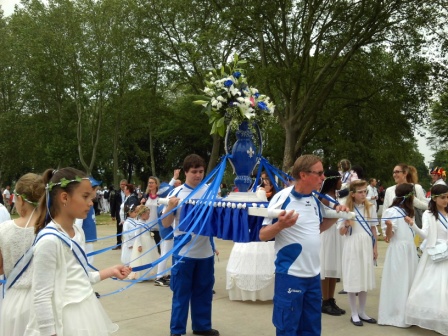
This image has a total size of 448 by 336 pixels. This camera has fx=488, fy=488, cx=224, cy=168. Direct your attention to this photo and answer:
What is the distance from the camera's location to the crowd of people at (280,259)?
3035 millimetres

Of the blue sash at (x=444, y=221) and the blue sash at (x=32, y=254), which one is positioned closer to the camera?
the blue sash at (x=32, y=254)

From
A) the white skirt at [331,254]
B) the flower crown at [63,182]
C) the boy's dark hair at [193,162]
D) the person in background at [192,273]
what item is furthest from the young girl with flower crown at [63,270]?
the white skirt at [331,254]

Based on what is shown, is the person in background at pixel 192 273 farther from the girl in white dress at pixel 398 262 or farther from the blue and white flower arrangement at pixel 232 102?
the girl in white dress at pixel 398 262

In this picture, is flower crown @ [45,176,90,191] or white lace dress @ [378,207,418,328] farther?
white lace dress @ [378,207,418,328]

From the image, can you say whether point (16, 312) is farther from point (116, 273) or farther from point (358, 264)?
point (358, 264)

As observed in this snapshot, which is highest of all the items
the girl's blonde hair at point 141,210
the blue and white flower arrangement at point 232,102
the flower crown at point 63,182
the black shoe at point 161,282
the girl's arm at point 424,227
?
the blue and white flower arrangement at point 232,102

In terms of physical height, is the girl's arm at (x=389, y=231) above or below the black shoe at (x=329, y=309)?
above

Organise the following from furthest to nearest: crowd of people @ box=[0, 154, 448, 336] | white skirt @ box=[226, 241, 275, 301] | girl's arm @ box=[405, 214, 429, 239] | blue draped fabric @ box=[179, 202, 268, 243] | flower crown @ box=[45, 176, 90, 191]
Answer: white skirt @ box=[226, 241, 275, 301], girl's arm @ box=[405, 214, 429, 239], blue draped fabric @ box=[179, 202, 268, 243], flower crown @ box=[45, 176, 90, 191], crowd of people @ box=[0, 154, 448, 336]

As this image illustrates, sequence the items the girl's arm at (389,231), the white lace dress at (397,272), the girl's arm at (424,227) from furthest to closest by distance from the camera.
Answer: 1. the girl's arm at (389,231)
2. the white lace dress at (397,272)
3. the girl's arm at (424,227)

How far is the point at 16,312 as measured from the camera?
3264 millimetres

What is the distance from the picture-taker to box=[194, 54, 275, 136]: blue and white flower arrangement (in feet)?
17.1

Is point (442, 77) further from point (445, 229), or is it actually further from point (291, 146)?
point (445, 229)

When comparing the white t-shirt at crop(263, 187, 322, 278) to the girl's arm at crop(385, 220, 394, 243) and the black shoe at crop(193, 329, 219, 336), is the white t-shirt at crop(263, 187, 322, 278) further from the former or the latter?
the girl's arm at crop(385, 220, 394, 243)

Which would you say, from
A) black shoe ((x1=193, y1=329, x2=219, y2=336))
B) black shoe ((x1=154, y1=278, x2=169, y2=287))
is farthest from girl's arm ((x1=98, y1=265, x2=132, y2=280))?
black shoe ((x1=154, y1=278, x2=169, y2=287))
